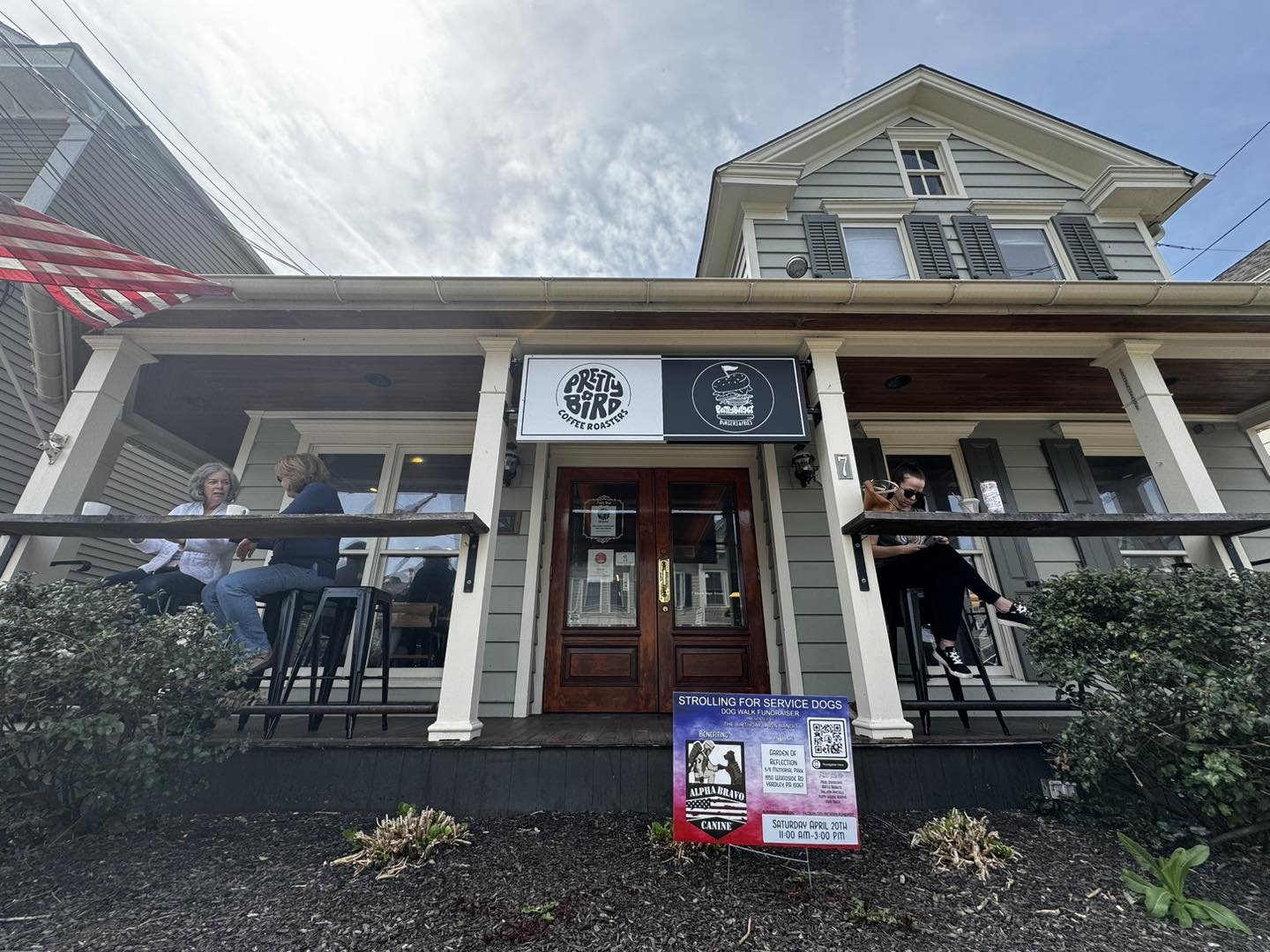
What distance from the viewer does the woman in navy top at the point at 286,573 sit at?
94.3 inches

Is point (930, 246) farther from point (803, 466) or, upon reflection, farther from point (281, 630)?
point (281, 630)

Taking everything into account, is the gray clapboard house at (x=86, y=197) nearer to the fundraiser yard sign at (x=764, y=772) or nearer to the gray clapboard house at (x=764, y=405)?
the gray clapboard house at (x=764, y=405)

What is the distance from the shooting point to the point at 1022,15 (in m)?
5.56

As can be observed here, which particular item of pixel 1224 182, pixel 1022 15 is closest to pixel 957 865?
pixel 1224 182

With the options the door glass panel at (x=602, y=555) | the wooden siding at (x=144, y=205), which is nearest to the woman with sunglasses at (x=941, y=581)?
the door glass panel at (x=602, y=555)

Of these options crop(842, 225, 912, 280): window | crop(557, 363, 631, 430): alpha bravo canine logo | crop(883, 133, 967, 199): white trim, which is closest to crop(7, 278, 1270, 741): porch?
crop(557, 363, 631, 430): alpha bravo canine logo

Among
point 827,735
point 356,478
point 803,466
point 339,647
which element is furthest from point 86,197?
point 827,735

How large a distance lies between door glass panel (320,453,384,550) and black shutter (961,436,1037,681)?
4.40 meters

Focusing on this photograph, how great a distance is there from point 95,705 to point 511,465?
7.79 feet

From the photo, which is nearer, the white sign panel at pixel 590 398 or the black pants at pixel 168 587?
the black pants at pixel 168 587

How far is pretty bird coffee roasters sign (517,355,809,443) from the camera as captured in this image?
279cm

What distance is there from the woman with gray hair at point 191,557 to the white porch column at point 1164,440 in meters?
5.12

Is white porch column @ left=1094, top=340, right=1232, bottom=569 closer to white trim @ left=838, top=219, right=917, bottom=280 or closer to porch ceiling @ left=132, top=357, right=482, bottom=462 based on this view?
white trim @ left=838, top=219, right=917, bottom=280

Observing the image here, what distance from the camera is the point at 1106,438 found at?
4074mm
